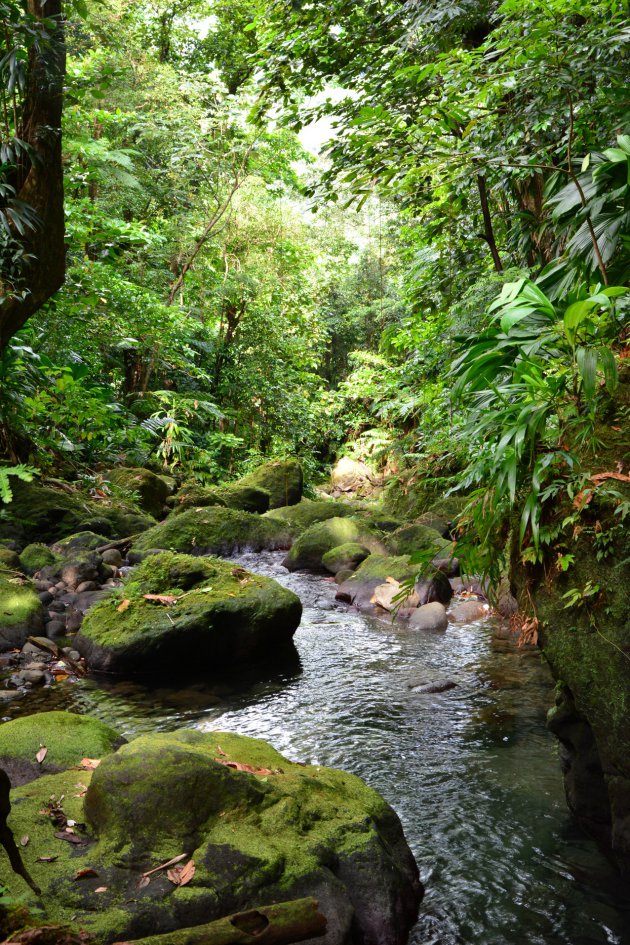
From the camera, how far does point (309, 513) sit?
518 inches

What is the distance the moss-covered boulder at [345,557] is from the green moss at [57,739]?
246 inches

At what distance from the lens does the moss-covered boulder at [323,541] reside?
1039 centimetres

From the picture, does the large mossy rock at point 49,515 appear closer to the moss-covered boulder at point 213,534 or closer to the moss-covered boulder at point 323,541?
the moss-covered boulder at point 213,534

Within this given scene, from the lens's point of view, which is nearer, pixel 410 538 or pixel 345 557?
pixel 345 557

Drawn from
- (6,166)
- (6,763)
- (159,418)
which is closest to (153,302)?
(159,418)

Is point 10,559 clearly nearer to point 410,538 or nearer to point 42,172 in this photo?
point 42,172

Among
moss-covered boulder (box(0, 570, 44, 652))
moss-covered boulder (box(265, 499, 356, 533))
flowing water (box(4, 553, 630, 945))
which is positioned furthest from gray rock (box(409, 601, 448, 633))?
moss-covered boulder (box(265, 499, 356, 533))

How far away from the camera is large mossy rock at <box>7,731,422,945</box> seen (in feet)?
7.23

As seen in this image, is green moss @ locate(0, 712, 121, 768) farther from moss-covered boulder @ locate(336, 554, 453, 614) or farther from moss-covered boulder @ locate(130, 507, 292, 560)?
moss-covered boulder @ locate(130, 507, 292, 560)

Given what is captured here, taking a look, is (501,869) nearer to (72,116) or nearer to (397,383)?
(397,383)

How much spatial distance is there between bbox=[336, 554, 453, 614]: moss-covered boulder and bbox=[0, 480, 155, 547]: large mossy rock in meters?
3.73

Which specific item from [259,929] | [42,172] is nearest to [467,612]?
[42,172]

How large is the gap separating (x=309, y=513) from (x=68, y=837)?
35.1ft

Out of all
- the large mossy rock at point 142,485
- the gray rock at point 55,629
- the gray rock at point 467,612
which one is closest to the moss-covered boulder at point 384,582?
the gray rock at point 467,612
